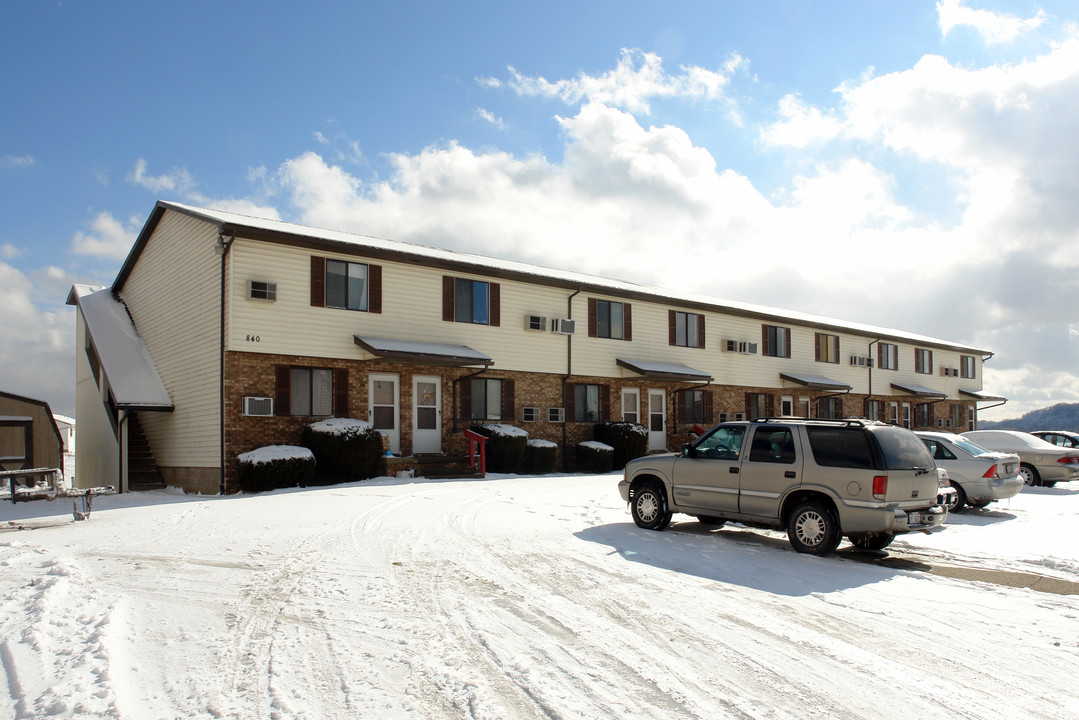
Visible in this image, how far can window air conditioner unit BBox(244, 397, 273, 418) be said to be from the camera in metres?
17.2

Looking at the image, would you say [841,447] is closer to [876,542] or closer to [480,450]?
[876,542]

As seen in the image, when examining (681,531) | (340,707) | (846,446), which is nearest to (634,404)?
(681,531)

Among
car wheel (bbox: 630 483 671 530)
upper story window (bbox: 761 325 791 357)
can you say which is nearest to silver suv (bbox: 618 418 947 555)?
car wheel (bbox: 630 483 671 530)

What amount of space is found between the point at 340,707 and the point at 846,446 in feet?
21.9

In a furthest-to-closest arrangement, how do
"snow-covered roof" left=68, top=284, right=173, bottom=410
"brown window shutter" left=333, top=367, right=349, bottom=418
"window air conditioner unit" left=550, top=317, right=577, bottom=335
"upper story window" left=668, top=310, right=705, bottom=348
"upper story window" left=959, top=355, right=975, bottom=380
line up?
"upper story window" left=959, top=355, right=975, bottom=380, "upper story window" left=668, top=310, right=705, bottom=348, "window air conditioner unit" left=550, top=317, right=577, bottom=335, "snow-covered roof" left=68, top=284, right=173, bottom=410, "brown window shutter" left=333, top=367, right=349, bottom=418

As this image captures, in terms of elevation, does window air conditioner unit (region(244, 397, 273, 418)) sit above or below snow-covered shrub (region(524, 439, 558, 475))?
above

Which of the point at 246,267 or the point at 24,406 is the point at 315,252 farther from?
the point at 24,406

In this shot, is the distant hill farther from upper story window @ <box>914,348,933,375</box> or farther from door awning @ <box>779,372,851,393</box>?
door awning @ <box>779,372,851,393</box>

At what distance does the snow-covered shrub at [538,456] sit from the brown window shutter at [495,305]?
3566 millimetres

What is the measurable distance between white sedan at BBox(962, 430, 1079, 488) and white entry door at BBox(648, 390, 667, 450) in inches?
387

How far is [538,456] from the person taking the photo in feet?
69.2

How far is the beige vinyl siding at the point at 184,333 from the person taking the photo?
17891 mm

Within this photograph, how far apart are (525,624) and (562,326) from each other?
17612 millimetres

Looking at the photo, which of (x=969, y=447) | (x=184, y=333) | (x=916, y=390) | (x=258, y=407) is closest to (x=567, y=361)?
(x=258, y=407)
